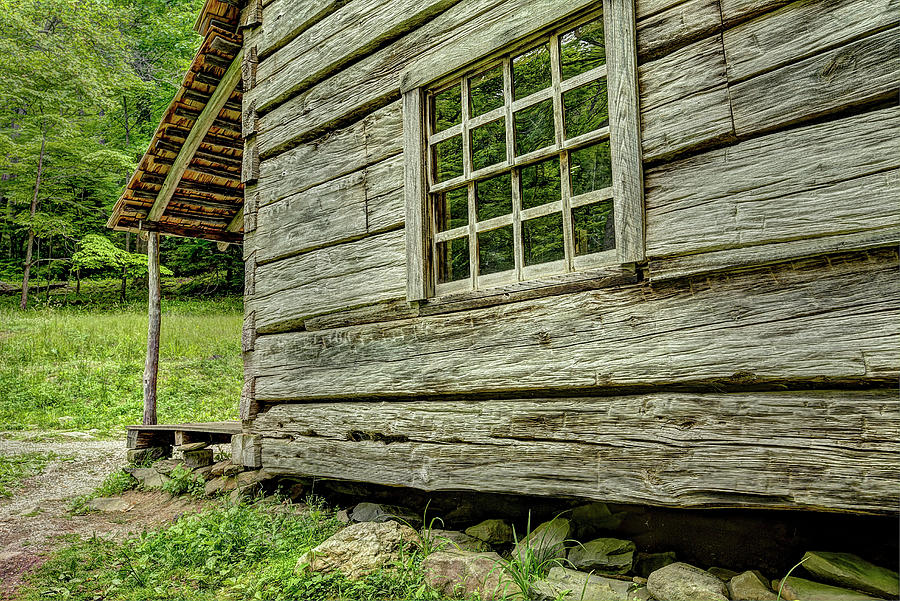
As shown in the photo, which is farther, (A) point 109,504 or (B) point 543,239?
(A) point 109,504

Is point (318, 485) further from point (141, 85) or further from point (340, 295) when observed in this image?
point (141, 85)

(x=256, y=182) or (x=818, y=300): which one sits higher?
(x=256, y=182)

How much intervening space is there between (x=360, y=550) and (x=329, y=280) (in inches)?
78.2

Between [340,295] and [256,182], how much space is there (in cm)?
172

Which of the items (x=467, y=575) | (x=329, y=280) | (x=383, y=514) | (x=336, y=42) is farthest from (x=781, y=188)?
(x=336, y=42)

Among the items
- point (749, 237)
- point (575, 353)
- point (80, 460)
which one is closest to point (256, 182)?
point (575, 353)

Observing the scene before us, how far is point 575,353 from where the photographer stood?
3.23m

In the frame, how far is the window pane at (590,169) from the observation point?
3279 mm

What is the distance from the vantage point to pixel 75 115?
19391 mm

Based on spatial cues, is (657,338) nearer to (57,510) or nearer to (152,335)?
(57,510)

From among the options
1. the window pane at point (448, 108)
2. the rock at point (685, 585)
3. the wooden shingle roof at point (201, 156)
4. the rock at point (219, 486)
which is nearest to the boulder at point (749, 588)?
the rock at point (685, 585)

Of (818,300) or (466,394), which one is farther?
(466,394)

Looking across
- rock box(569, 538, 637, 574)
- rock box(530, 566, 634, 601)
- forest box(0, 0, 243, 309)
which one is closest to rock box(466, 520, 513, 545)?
rock box(569, 538, 637, 574)

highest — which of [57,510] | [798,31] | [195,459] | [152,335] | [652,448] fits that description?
[798,31]
